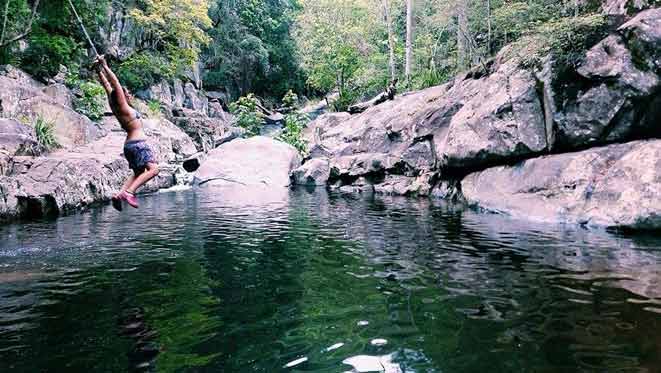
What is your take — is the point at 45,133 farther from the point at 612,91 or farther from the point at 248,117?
the point at 248,117

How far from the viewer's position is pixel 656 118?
11.1m

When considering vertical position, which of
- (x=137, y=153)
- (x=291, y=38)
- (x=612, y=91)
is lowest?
(x=137, y=153)

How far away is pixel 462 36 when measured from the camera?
26234mm

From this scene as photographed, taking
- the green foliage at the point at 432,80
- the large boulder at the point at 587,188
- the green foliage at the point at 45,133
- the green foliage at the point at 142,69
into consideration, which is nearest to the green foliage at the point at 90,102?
the green foliage at the point at 45,133

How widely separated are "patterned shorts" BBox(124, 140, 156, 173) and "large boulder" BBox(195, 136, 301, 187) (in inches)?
665

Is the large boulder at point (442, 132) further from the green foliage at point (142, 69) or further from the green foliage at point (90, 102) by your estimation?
the green foliage at point (142, 69)

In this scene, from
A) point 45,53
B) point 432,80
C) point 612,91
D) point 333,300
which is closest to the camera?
point 333,300

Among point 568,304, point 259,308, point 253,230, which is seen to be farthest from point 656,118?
point 259,308

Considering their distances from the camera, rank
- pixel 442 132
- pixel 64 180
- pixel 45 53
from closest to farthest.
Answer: pixel 64 180, pixel 442 132, pixel 45 53

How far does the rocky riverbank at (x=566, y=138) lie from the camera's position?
1033cm

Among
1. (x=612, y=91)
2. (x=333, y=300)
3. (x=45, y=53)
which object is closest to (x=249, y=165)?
(x=45, y=53)

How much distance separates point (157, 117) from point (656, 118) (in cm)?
2575

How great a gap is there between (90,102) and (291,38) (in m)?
31.4

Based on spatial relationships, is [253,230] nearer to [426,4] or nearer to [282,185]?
[282,185]
